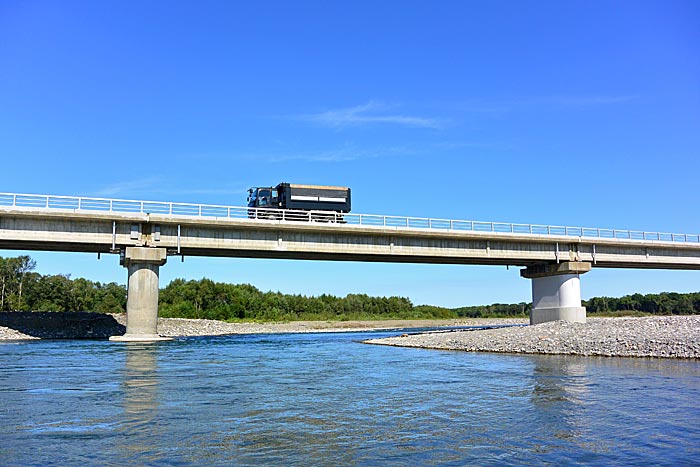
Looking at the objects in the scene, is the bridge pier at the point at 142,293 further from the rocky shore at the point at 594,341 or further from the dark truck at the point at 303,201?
the rocky shore at the point at 594,341

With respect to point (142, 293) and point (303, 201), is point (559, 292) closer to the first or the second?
point (303, 201)

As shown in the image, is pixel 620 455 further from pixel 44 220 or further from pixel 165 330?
pixel 165 330

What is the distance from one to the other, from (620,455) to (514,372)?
496 inches

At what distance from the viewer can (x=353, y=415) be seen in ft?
44.5

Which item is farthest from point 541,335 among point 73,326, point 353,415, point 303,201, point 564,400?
point 73,326

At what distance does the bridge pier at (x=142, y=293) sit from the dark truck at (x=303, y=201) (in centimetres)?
1005

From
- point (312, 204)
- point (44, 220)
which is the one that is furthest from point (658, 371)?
point (44, 220)

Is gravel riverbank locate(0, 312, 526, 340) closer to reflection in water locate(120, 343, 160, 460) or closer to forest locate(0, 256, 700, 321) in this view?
forest locate(0, 256, 700, 321)

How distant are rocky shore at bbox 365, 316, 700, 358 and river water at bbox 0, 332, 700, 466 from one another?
357 centimetres

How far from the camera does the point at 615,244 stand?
60000 mm

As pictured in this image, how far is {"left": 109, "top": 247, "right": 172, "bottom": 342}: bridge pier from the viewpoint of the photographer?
1663 inches

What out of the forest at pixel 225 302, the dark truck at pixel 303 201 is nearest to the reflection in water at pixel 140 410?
the dark truck at pixel 303 201

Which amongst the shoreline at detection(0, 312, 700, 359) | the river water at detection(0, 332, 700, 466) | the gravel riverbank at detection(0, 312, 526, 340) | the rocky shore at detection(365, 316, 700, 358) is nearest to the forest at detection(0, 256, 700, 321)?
the gravel riverbank at detection(0, 312, 526, 340)

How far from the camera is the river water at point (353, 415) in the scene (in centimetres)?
983
